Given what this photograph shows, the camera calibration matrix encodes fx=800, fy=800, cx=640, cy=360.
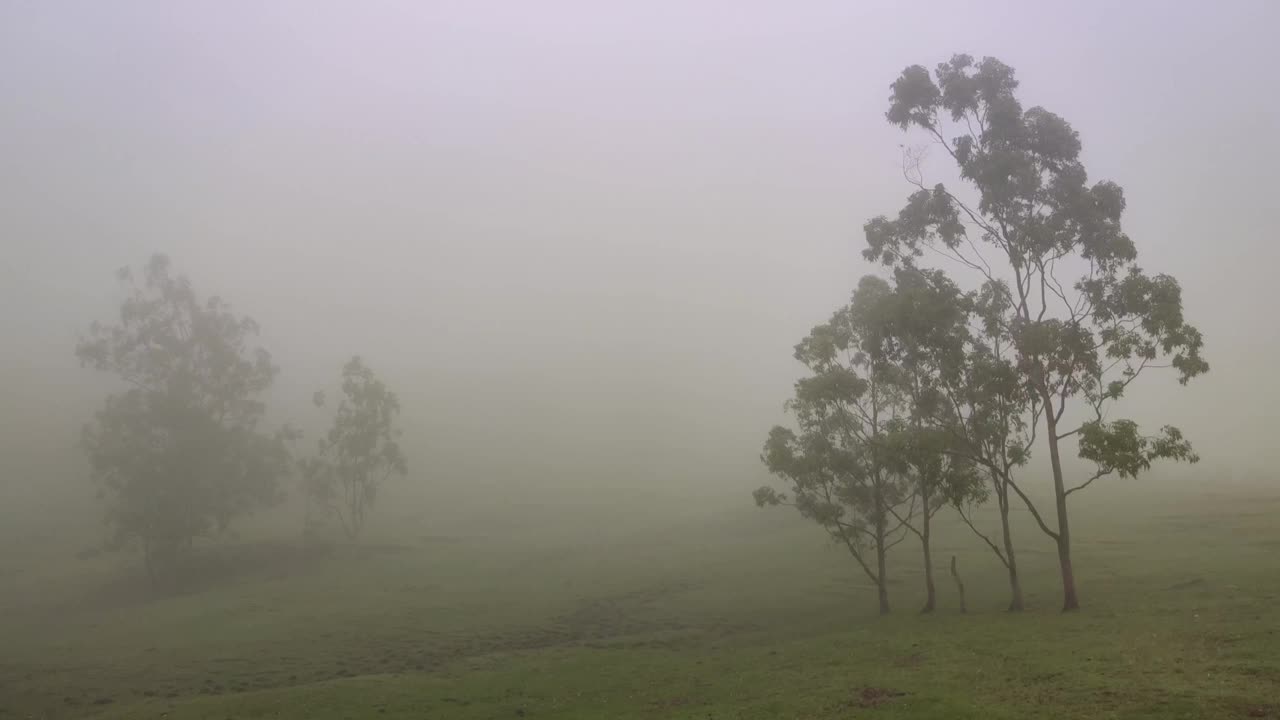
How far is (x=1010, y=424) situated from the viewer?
44.8 metres

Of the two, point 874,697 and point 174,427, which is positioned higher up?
point 174,427

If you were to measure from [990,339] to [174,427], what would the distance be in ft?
263

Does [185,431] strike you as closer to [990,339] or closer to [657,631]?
[657,631]

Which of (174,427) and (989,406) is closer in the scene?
(989,406)

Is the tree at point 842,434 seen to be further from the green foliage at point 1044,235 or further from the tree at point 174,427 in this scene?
the tree at point 174,427

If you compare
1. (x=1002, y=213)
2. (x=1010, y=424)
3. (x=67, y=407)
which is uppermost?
(x=67, y=407)

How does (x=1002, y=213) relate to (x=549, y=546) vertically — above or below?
above

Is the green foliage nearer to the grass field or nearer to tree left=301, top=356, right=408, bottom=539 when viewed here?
the grass field

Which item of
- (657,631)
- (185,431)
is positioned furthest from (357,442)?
(657,631)

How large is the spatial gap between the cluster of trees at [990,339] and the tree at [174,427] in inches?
2493

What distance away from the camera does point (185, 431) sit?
3356 inches

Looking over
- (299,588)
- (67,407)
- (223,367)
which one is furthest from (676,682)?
(67,407)

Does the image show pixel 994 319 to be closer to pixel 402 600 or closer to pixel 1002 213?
pixel 1002 213

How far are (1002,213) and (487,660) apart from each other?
124 feet
